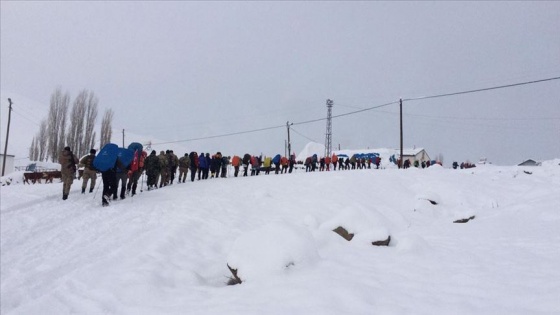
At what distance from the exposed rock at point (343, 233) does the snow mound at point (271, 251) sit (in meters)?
1.48

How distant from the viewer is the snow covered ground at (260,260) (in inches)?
146

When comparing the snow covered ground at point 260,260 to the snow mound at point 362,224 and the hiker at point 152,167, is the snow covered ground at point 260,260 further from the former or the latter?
the hiker at point 152,167

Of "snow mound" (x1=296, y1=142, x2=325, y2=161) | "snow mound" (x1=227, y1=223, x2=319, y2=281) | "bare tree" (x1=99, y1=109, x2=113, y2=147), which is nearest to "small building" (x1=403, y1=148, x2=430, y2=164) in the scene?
"snow mound" (x1=296, y1=142, x2=325, y2=161)

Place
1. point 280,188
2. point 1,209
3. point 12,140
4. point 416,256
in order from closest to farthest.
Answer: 1. point 416,256
2. point 1,209
3. point 280,188
4. point 12,140

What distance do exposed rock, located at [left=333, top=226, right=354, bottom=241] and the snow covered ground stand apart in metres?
0.08

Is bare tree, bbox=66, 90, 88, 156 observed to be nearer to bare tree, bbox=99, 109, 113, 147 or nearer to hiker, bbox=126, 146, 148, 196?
bare tree, bbox=99, 109, 113, 147

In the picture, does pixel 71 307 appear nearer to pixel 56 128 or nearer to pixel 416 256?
pixel 416 256

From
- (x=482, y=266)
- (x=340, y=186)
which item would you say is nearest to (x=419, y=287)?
(x=482, y=266)

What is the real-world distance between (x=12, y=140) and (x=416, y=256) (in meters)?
92.9

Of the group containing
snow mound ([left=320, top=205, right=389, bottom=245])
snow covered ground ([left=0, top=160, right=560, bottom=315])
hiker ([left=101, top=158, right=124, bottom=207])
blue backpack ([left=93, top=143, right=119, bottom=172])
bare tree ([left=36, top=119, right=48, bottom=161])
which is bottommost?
snow covered ground ([left=0, top=160, right=560, bottom=315])

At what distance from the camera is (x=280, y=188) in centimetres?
1473

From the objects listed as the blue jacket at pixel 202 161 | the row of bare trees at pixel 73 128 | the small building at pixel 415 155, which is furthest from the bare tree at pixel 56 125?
the small building at pixel 415 155

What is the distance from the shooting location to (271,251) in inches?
188

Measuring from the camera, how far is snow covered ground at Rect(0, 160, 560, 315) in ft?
12.1
